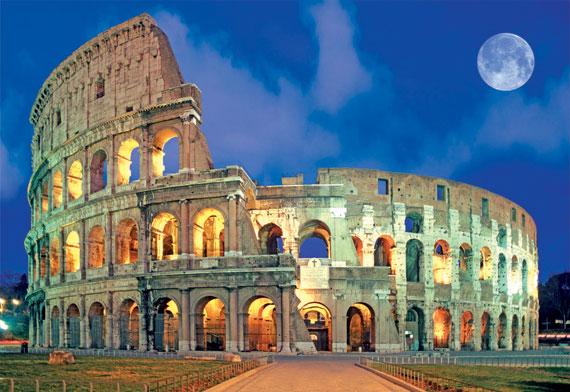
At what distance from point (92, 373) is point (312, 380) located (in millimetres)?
7622

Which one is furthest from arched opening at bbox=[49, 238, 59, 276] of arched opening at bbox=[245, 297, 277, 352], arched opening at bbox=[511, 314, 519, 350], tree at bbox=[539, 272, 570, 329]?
tree at bbox=[539, 272, 570, 329]

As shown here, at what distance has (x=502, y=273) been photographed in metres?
54.5

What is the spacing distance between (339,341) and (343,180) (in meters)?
11.0

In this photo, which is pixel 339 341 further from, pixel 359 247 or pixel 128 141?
pixel 128 141

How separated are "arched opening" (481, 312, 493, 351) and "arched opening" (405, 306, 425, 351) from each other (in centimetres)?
754

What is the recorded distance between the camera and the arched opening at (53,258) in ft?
156

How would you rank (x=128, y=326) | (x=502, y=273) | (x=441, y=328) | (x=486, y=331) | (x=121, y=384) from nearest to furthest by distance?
(x=121, y=384) < (x=128, y=326) < (x=441, y=328) < (x=486, y=331) < (x=502, y=273)

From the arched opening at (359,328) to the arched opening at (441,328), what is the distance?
7.13 metres

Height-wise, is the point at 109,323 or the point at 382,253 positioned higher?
the point at 382,253

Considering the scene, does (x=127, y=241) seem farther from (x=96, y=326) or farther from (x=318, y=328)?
(x=318, y=328)

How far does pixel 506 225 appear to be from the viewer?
5500cm

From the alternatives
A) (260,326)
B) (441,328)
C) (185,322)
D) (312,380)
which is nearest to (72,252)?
(185,322)

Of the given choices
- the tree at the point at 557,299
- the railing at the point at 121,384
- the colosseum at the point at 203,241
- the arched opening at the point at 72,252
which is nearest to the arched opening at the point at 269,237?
the colosseum at the point at 203,241

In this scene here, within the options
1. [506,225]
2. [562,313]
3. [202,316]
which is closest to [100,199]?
[202,316]
